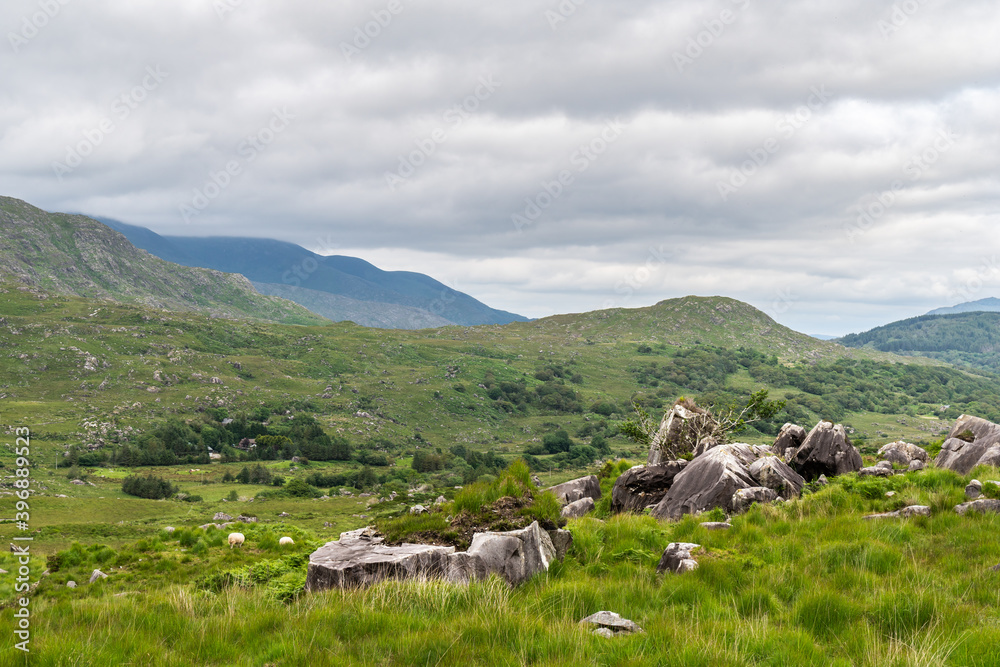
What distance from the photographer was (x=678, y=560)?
480 inches

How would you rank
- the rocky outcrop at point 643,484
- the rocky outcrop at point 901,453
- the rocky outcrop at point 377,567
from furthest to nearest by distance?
1. the rocky outcrop at point 901,453
2. the rocky outcrop at point 643,484
3. the rocky outcrop at point 377,567

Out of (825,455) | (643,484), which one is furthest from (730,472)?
(825,455)

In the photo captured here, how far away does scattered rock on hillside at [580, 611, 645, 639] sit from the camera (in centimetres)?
831

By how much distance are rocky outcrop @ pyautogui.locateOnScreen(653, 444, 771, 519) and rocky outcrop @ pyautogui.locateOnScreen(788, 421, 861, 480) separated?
473 centimetres

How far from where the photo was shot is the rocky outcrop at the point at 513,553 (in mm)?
11516

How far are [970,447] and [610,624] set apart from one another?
81.0ft

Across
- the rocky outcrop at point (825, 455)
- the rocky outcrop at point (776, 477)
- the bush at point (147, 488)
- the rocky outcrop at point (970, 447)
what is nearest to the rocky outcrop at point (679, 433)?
the rocky outcrop at point (825, 455)

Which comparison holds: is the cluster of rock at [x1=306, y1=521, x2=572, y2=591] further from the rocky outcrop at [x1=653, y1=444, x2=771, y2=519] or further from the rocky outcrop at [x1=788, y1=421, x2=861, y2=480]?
the rocky outcrop at [x1=788, y1=421, x2=861, y2=480]

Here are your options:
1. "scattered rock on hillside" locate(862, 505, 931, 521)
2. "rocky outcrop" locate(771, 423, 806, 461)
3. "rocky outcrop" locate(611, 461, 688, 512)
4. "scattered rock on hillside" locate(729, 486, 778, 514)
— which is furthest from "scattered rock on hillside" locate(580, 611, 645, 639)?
"rocky outcrop" locate(771, 423, 806, 461)

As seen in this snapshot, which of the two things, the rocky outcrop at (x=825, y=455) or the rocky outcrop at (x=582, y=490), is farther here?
the rocky outcrop at (x=582, y=490)

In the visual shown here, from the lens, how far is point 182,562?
80.8 ft

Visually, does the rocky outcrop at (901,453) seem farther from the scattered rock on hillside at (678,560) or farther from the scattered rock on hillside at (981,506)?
the scattered rock on hillside at (678,560)

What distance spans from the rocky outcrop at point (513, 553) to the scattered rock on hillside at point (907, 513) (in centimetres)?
966

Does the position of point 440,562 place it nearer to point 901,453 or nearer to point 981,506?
point 981,506
